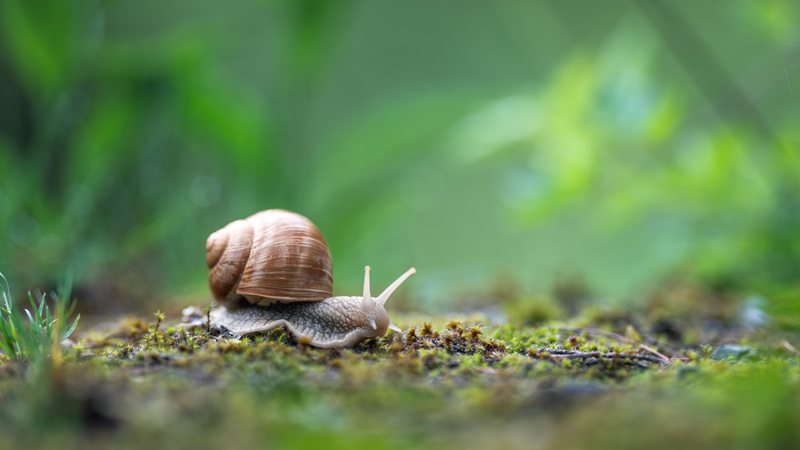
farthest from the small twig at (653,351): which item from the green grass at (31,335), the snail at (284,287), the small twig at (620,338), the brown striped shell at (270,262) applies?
the green grass at (31,335)

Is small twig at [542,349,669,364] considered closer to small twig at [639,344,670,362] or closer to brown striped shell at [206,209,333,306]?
small twig at [639,344,670,362]

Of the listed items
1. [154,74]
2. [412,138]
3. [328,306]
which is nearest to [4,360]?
[328,306]

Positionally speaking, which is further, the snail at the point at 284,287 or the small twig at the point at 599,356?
the snail at the point at 284,287

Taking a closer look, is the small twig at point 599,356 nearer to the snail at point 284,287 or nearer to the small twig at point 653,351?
the small twig at point 653,351

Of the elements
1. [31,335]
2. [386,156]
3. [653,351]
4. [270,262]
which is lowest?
[653,351]

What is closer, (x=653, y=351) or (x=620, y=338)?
(x=653, y=351)

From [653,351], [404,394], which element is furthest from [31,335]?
[653,351]

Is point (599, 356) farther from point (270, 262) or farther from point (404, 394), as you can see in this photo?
point (270, 262)
